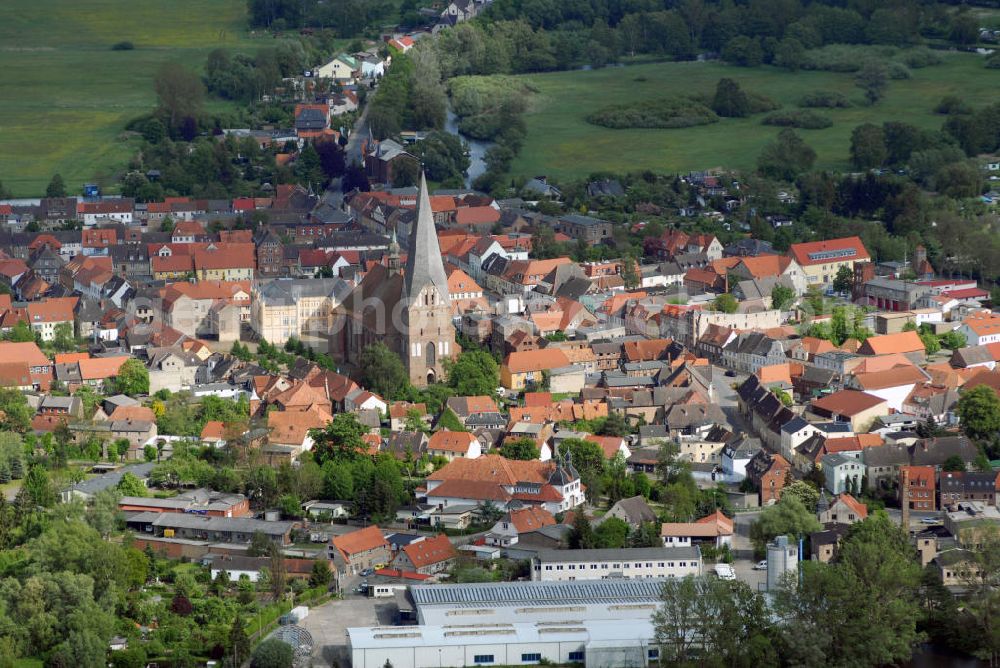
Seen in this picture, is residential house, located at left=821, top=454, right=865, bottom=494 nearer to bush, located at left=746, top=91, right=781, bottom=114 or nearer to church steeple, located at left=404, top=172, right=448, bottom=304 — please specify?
church steeple, located at left=404, top=172, right=448, bottom=304

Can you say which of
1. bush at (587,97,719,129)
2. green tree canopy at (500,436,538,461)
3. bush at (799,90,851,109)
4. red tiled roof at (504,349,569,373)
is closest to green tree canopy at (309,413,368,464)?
green tree canopy at (500,436,538,461)

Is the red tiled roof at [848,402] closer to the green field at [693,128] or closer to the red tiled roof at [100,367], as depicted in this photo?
the red tiled roof at [100,367]

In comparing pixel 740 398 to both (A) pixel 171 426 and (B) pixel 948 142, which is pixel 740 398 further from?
(B) pixel 948 142

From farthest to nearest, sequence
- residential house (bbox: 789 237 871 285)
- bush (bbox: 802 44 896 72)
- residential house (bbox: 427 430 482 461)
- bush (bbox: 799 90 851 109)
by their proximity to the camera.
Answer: bush (bbox: 802 44 896 72) → bush (bbox: 799 90 851 109) → residential house (bbox: 789 237 871 285) → residential house (bbox: 427 430 482 461)

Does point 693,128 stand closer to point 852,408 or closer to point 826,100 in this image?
point 826,100

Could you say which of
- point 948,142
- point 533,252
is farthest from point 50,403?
point 948,142

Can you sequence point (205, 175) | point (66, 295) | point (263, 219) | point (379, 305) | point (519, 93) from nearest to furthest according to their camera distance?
point (379, 305) → point (66, 295) → point (263, 219) → point (205, 175) → point (519, 93)

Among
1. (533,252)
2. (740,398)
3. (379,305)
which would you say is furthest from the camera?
(533,252)

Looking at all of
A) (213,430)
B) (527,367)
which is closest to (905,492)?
(527,367)
